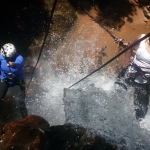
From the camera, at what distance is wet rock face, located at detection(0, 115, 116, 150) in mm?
3865

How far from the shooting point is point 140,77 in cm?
536

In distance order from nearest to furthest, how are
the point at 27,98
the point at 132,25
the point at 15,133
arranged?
the point at 15,133
the point at 27,98
the point at 132,25

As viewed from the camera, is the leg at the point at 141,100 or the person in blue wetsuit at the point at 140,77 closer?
the person in blue wetsuit at the point at 140,77

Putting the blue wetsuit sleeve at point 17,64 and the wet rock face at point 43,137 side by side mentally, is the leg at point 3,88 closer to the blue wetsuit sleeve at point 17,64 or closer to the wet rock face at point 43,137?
the blue wetsuit sleeve at point 17,64

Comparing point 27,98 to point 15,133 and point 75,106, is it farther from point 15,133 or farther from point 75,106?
point 15,133

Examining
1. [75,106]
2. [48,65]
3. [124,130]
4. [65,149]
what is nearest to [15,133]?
[65,149]

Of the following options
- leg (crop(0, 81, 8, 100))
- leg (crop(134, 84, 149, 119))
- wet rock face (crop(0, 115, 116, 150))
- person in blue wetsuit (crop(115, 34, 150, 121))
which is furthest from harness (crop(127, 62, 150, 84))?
leg (crop(0, 81, 8, 100))

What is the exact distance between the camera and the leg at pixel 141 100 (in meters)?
5.87

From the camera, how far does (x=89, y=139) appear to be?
4.46 meters

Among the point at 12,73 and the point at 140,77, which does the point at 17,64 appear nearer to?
the point at 12,73

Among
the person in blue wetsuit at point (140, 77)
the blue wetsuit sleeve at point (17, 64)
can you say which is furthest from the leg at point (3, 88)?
the person in blue wetsuit at point (140, 77)

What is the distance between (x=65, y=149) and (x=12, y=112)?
1.99m

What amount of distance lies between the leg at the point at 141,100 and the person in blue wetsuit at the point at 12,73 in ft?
10.0

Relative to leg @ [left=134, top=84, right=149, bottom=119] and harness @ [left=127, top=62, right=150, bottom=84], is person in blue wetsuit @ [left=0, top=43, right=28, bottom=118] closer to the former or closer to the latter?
harness @ [left=127, top=62, right=150, bottom=84]
